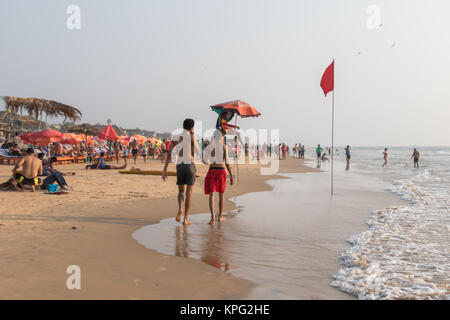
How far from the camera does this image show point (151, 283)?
3.18m

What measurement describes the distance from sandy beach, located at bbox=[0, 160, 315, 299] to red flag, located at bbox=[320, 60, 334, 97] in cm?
598

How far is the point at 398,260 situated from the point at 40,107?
1966cm

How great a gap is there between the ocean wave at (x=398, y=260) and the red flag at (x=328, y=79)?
471 cm

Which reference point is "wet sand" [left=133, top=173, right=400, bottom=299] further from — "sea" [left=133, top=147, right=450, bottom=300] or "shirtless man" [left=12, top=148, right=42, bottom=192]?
"shirtless man" [left=12, top=148, right=42, bottom=192]

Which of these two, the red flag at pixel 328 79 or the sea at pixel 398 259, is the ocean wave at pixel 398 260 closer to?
the sea at pixel 398 259

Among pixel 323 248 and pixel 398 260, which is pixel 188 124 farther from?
pixel 398 260

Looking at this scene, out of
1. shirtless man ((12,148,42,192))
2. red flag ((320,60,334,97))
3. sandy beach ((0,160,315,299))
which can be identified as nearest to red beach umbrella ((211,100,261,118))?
red flag ((320,60,334,97))

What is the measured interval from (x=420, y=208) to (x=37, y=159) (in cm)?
1064

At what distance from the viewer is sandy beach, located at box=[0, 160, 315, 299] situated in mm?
2975

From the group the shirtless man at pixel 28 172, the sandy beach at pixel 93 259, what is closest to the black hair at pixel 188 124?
the sandy beach at pixel 93 259

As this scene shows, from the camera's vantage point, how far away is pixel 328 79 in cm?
1049
